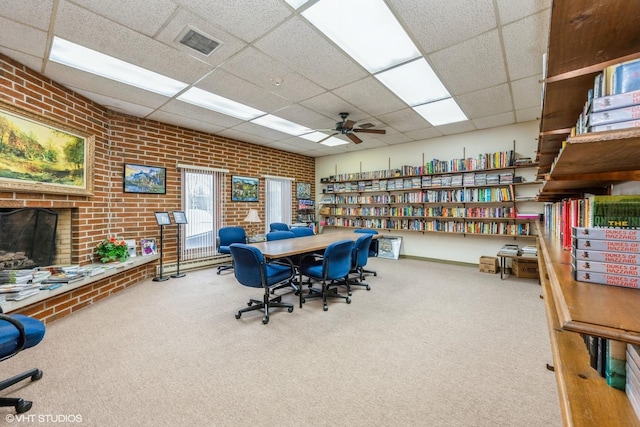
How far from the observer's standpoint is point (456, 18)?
2105mm

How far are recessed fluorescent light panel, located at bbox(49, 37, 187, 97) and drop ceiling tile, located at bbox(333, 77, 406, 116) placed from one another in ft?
6.57

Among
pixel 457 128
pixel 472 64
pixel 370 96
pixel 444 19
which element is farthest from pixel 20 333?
pixel 457 128

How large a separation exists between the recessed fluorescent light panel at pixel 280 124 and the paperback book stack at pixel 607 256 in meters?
4.09

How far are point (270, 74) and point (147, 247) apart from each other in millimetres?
3362

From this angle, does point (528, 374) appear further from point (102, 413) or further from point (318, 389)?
point (102, 413)

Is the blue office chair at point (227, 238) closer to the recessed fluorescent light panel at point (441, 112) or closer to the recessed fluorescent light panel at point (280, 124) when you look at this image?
the recessed fluorescent light panel at point (280, 124)

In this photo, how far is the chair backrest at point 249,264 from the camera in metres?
2.73

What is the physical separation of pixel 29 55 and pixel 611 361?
4359mm

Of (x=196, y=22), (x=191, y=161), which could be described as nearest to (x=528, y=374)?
(x=196, y=22)

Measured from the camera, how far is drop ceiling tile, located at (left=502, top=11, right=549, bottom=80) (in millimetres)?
2131

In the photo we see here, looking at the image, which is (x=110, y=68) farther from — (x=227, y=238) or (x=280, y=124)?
(x=227, y=238)

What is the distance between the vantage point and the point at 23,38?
2252mm

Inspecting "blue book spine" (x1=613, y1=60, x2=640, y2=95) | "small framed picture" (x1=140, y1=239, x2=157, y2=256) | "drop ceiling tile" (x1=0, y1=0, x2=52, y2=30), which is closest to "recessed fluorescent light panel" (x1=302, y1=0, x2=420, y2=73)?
"blue book spine" (x1=613, y1=60, x2=640, y2=95)

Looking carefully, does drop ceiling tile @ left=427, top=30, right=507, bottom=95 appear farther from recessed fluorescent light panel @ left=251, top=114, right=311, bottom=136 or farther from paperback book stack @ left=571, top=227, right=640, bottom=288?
recessed fluorescent light panel @ left=251, top=114, right=311, bottom=136
